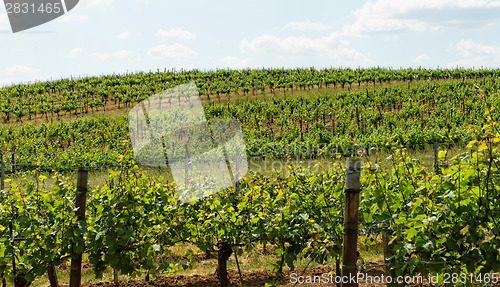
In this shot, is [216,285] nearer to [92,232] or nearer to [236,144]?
[92,232]

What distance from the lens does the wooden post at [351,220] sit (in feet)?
12.0

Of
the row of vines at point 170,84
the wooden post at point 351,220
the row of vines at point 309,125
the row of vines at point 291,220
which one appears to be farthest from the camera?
the row of vines at point 170,84

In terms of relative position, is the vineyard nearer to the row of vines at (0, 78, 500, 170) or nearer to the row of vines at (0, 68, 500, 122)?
the row of vines at (0, 78, 500, 170)

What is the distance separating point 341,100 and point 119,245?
31681 millimetres

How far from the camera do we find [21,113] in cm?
3725

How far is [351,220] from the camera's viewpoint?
3.72 metres

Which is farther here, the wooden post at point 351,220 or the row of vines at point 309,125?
the row of vines at point 309,125

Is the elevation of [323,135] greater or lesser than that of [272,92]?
lesser

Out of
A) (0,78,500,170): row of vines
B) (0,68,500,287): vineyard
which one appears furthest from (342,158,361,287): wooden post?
(0,78,500,170): row of vines

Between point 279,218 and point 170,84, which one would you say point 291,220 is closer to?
point 279,218

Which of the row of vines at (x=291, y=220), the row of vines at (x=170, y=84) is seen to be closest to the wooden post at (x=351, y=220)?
the row of vines at (x=291, y=220)

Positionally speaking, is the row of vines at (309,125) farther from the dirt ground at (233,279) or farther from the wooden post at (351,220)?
the wooden post at (351,220)

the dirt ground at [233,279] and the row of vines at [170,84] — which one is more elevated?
the row of vines at [170,84]

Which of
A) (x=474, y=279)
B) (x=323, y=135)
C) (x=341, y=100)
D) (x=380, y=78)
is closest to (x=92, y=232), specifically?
(x=474, y=279)
